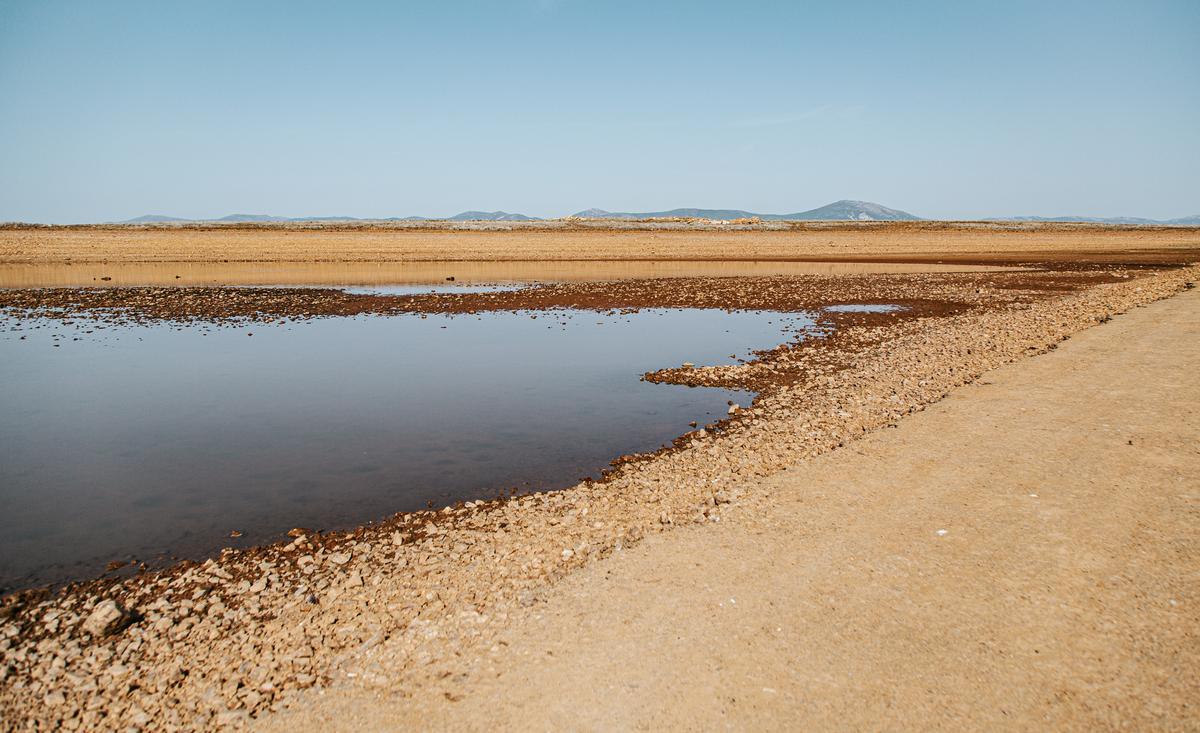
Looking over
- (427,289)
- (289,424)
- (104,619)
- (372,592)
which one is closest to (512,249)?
(427,289)

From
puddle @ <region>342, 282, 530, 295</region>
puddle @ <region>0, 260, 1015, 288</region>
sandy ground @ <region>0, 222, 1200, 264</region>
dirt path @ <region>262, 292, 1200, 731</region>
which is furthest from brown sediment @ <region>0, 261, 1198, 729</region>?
sandy ground @ <region>0, 222, 1200, 264</region>

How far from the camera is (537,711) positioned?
14.6 feet

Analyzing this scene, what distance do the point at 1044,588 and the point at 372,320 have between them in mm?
22978

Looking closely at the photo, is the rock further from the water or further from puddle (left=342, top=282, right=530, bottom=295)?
puddle (left=342, top=282, right=530, bottom=295)

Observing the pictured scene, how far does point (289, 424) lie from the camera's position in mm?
11766

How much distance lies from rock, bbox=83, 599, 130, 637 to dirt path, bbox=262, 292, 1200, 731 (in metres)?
2.12

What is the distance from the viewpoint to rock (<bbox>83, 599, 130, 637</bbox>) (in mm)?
5465

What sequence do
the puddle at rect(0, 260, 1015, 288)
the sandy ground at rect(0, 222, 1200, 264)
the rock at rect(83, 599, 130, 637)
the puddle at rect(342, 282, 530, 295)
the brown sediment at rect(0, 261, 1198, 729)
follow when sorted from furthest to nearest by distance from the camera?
the sandy ground at rect(0, 222, 1200, 264) < the puddle at rect(0, 260, 1015, 288) < the puddle at rect(342, 282, 530, 295) < the rock at rect(83, 599, 130, 637) < the brown sediment at rect(0, 261, 1198, 729)

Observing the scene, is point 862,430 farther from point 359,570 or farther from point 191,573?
point 191,573

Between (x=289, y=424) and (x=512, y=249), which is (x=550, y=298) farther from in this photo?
(x=512, y=249)

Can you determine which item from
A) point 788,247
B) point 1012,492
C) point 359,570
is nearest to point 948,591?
point 1012,492

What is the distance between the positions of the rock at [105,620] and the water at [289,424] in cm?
138

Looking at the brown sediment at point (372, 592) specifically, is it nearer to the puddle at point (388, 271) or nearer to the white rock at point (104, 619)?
the white rock at point (104, 619)

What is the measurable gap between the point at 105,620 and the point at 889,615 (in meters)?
6.56
